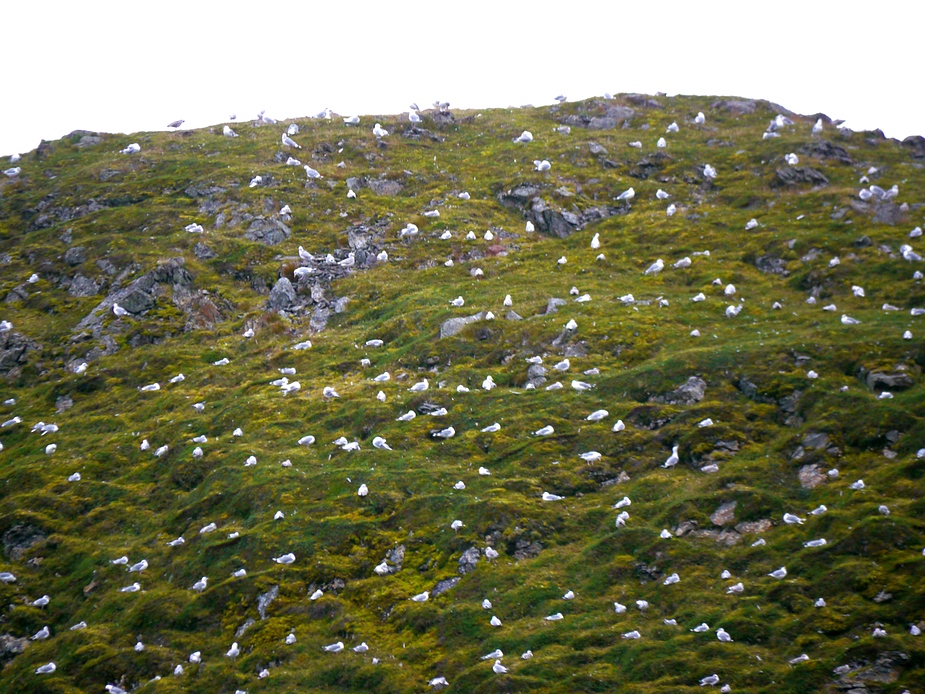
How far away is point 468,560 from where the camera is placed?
37750 mm

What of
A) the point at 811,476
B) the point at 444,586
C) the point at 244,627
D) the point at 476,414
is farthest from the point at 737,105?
the point at 244,627

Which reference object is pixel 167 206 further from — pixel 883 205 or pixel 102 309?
pixel 883 205

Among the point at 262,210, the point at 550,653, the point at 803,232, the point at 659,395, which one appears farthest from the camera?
the point at 262,210

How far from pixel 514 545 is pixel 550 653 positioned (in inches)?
299

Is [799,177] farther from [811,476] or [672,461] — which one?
[811,476]

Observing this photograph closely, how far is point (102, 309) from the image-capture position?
68.5 m

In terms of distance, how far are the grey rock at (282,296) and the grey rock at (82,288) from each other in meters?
15.7

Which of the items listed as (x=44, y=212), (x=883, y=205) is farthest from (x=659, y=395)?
(x=44, y=212)

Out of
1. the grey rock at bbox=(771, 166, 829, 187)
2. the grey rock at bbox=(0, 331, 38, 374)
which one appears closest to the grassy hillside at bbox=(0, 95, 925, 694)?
the grey rock at bbox=(0, 331, 38, 374)

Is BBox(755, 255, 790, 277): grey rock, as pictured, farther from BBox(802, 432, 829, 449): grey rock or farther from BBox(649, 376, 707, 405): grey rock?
BBox(802, 432, 829, 449): grey rock

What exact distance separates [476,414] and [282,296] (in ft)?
84.4

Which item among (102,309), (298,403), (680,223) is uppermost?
(680,223)

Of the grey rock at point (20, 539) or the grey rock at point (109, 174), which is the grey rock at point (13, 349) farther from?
the grey rock at point (109, 174)

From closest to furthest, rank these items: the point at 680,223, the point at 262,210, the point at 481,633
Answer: the point at 481,633 < the point at 680,223 < the point at 262,210
